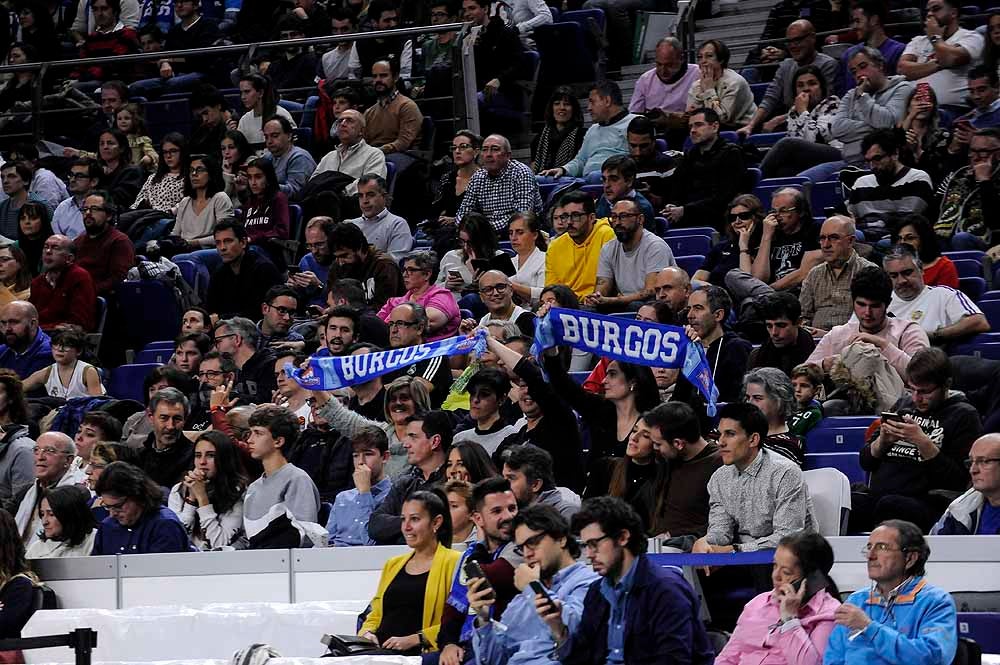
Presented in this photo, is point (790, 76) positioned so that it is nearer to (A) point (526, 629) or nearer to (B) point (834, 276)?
(B) point (834, 276)

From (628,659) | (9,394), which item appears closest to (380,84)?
(9,394)

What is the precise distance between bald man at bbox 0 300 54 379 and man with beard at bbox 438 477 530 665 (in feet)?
17.8

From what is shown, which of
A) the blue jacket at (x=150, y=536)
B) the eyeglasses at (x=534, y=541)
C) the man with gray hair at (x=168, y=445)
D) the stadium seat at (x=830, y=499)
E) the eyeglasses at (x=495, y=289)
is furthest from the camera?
the eyeglasses at (x=495, y=289)

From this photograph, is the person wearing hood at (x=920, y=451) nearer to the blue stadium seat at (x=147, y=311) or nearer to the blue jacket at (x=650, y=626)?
the blue jacket at (x=650, y=626)

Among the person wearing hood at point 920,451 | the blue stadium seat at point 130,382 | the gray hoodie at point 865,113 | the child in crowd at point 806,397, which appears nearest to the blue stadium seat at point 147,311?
the blue stadium seat at point 130,382

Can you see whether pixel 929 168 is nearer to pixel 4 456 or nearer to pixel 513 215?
pixel 513 215

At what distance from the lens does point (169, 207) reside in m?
13.5

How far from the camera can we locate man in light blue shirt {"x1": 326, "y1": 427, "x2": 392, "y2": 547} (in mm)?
8445

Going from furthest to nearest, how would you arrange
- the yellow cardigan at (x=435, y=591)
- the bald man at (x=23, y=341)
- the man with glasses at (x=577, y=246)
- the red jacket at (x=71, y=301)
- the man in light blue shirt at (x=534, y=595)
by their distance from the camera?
the red jacket at (x=71, y=301), the bald man at (x=23, y=341), the man with glasses at (x=577, y=246), the yellow cardigan at (x=435, y=591), the man in light blue shirt at (x=534, y=595)

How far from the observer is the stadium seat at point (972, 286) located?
10000mm

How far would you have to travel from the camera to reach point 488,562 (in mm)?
6902

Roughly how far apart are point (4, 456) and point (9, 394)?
59 cm

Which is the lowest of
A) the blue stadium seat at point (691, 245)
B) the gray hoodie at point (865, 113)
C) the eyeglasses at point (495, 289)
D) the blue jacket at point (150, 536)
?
the blue jacket at point (150, 536)

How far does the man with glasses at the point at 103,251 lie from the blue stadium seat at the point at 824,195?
477cm
